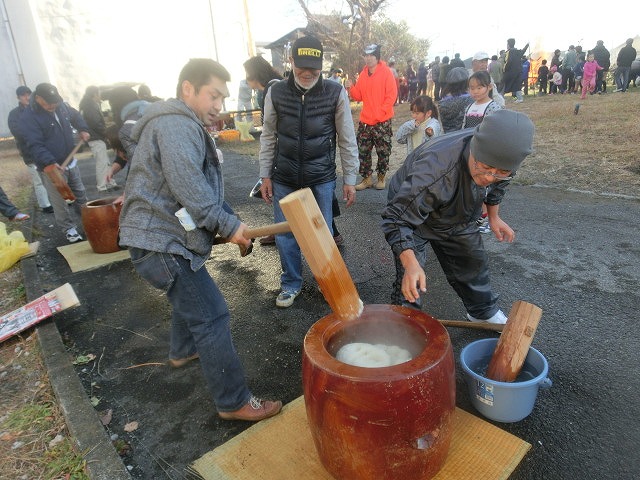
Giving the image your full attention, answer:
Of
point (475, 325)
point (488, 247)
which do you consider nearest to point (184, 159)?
point (475, 325)

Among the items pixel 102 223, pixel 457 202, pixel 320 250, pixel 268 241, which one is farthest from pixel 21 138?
pixel 457 202

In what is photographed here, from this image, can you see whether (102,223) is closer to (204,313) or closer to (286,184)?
(286,184)

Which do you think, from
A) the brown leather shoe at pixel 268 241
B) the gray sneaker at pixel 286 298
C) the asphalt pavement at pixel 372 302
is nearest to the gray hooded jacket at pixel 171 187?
the asphalt pavement at pixel 372 302

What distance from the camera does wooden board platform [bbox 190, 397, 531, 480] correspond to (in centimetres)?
213

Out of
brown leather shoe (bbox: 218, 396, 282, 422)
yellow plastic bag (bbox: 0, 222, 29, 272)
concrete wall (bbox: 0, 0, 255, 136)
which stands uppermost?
concrete wall (bbox: 0, 0, 255, 136)

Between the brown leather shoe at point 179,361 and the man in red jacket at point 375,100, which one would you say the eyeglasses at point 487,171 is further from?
the man in red jacket at point 375,100

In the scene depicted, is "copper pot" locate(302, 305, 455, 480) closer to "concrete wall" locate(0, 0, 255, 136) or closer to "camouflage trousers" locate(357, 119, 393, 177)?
"camouflage trousers" locate(357, 119, 393, 177)

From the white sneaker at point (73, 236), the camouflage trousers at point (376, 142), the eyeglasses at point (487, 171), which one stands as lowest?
the white sneaker at point (73, 236)

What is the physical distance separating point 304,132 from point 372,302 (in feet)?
5.45

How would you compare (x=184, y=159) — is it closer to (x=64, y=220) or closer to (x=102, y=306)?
(x=102, y=306)

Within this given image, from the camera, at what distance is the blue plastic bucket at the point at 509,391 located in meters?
2.26

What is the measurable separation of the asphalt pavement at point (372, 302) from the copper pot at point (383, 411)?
0.69m

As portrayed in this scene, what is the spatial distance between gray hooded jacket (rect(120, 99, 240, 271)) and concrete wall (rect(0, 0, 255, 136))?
17.4 m

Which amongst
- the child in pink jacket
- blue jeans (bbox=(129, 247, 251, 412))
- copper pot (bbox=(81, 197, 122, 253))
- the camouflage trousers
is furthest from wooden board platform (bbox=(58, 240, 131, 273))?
the child in pink jacket
